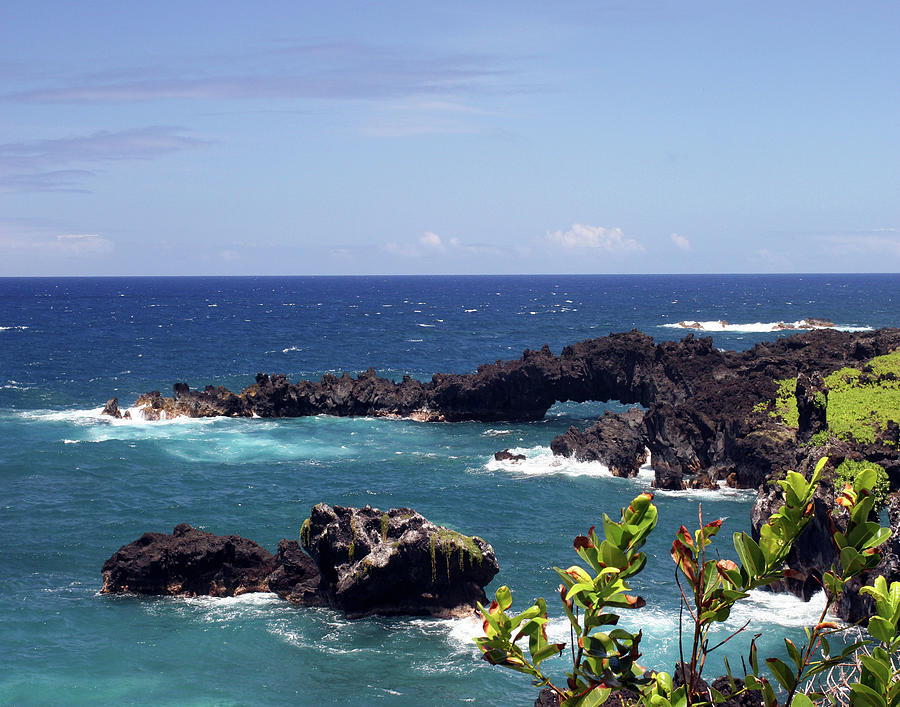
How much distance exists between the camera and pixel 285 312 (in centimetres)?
19338

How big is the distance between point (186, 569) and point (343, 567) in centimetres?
582

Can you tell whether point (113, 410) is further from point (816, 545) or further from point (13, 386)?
point (816, 545)

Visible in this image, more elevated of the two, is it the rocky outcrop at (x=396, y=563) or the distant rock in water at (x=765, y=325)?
the distant rock in water at (x=765, y=325)

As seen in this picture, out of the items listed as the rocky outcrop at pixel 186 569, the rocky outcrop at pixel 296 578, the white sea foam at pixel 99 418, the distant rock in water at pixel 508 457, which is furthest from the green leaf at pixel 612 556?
the white sea foam at pixel 99 418

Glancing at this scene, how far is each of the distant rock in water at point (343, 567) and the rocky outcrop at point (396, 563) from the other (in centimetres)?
3

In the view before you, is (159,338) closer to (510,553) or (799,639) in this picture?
(510,553)

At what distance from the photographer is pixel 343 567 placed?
28.6m

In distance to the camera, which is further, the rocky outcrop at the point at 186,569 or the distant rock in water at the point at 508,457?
the distant rock in water at the point at 508,457

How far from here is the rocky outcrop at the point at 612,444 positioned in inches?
1842

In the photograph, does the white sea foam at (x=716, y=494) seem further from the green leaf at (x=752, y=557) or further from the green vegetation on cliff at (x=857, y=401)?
the green leaf at (x=752, y=557)

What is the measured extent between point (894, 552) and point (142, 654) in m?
20.9

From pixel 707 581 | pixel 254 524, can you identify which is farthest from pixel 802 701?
pixel 254 524

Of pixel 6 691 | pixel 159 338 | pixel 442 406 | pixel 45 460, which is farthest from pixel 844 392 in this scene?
pixel 159 338

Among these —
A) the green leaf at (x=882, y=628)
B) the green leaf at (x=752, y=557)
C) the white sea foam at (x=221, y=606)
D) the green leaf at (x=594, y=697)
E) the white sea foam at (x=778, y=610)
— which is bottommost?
the white sea foam at (x=221, y=606)
